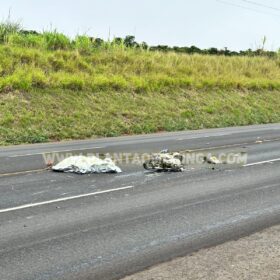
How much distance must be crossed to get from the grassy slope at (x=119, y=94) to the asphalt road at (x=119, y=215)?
976 cm

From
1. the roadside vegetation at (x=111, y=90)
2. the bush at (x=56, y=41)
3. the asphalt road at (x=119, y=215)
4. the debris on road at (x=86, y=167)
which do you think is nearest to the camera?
the asphalt road at (x=119, y=215)

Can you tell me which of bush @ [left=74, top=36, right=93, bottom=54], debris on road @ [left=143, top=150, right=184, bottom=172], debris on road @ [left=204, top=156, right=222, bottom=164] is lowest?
debris on road @ [left=204, top=156, right=222, bottom=164]

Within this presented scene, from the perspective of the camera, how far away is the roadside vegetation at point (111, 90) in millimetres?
22531

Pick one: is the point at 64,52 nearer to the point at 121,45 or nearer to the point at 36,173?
the point at 121,45

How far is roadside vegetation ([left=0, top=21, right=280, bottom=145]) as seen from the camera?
2253cm

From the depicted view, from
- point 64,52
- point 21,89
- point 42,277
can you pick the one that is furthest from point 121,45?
point 42,277

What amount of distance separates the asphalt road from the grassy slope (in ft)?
32.0

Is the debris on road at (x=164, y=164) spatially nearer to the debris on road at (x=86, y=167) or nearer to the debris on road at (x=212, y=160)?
the debris on road at (x=86, y=167)

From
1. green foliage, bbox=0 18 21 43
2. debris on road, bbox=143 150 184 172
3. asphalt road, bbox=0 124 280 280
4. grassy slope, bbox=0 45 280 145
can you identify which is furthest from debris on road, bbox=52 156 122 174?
green foliage, bbox=0 18 21 43

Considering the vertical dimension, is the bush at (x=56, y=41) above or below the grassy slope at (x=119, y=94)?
above

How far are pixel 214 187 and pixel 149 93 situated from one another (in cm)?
2058

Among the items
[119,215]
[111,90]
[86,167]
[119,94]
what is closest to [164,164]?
[86,167]

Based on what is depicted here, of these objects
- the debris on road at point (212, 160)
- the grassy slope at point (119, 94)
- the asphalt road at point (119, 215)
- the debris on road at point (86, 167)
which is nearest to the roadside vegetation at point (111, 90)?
the grassy slope at point (119, 94)

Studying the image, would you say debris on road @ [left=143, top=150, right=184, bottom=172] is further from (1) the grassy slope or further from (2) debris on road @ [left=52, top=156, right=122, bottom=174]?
(1) the grassy slope
